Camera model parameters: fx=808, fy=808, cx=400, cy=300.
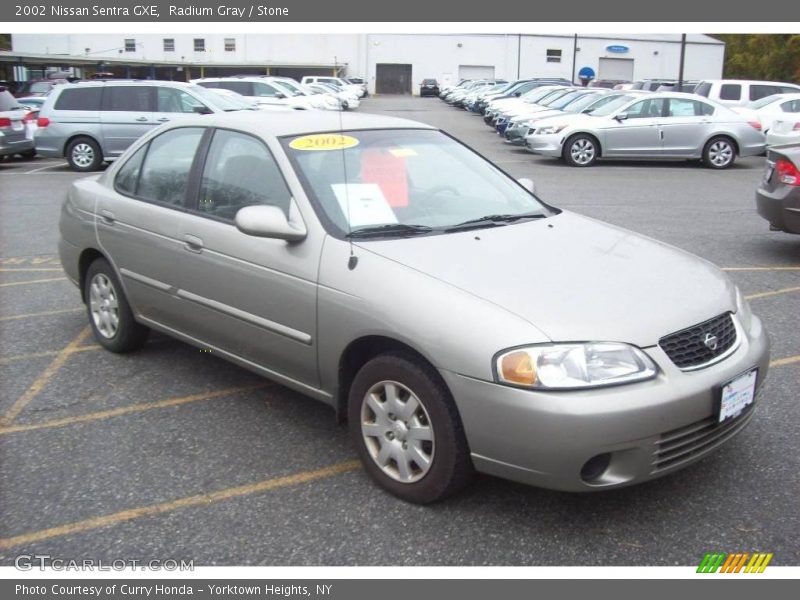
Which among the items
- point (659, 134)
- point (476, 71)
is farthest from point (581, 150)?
point (476, 71)

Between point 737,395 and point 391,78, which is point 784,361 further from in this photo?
point 391,78

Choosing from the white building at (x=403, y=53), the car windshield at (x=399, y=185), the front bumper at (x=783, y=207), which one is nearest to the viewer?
the car windshield at (x=399, y=185)

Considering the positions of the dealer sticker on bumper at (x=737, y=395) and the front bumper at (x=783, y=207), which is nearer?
the dealer sticker on bumper at (x=737, y=395)

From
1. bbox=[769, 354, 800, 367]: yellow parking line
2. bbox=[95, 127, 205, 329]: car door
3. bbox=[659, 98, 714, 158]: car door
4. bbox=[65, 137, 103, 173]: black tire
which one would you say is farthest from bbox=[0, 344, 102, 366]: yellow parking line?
bbox=[659, 98, 714, 158]: car door

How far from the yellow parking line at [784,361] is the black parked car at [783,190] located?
113 inches

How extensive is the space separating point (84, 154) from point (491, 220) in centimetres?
1389

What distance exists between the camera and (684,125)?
1670 cm

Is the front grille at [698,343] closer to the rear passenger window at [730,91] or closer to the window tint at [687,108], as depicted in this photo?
the window tint at [687,108]

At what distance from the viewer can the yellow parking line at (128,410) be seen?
14.0ft

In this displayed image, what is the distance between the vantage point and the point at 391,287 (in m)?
3.38

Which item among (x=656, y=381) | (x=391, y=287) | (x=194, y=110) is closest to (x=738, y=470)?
(x=656, y=381)

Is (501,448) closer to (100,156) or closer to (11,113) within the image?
(100,156)

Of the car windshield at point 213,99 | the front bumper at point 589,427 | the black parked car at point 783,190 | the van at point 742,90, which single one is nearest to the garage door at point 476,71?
the van at point 742,90

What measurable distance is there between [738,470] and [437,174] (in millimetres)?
2103
